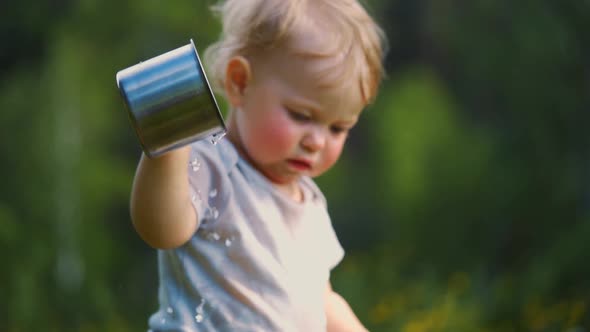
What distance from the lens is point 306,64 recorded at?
2.18 meters

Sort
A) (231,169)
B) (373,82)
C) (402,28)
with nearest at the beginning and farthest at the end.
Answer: (231,169) < (373,82) < (402,28)

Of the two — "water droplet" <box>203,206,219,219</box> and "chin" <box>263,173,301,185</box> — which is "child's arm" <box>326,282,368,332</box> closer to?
"chin" <box>263,173,301,185</box>

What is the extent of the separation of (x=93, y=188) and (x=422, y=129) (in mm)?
2124

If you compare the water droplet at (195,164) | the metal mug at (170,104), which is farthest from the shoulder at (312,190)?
the metal mug at (170,104)

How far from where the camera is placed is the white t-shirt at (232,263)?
2102mm

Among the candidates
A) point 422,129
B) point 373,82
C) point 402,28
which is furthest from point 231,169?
point 402,28

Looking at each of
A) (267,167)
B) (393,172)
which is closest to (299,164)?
(267,167)

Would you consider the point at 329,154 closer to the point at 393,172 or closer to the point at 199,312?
the point at 199,312

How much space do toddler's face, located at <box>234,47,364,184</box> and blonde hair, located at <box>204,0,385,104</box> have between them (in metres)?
0.03

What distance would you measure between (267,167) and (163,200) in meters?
0.41

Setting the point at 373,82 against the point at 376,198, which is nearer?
the point at 373,82

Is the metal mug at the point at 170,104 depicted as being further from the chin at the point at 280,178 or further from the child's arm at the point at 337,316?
the child's arm at the point at 337,316

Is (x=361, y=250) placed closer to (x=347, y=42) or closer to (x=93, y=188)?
(x=93, y=188)

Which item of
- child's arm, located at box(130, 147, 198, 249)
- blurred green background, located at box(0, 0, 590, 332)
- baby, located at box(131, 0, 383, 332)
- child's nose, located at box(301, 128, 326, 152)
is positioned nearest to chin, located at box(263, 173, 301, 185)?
baby, located at box(131, 0, 383, 332)
